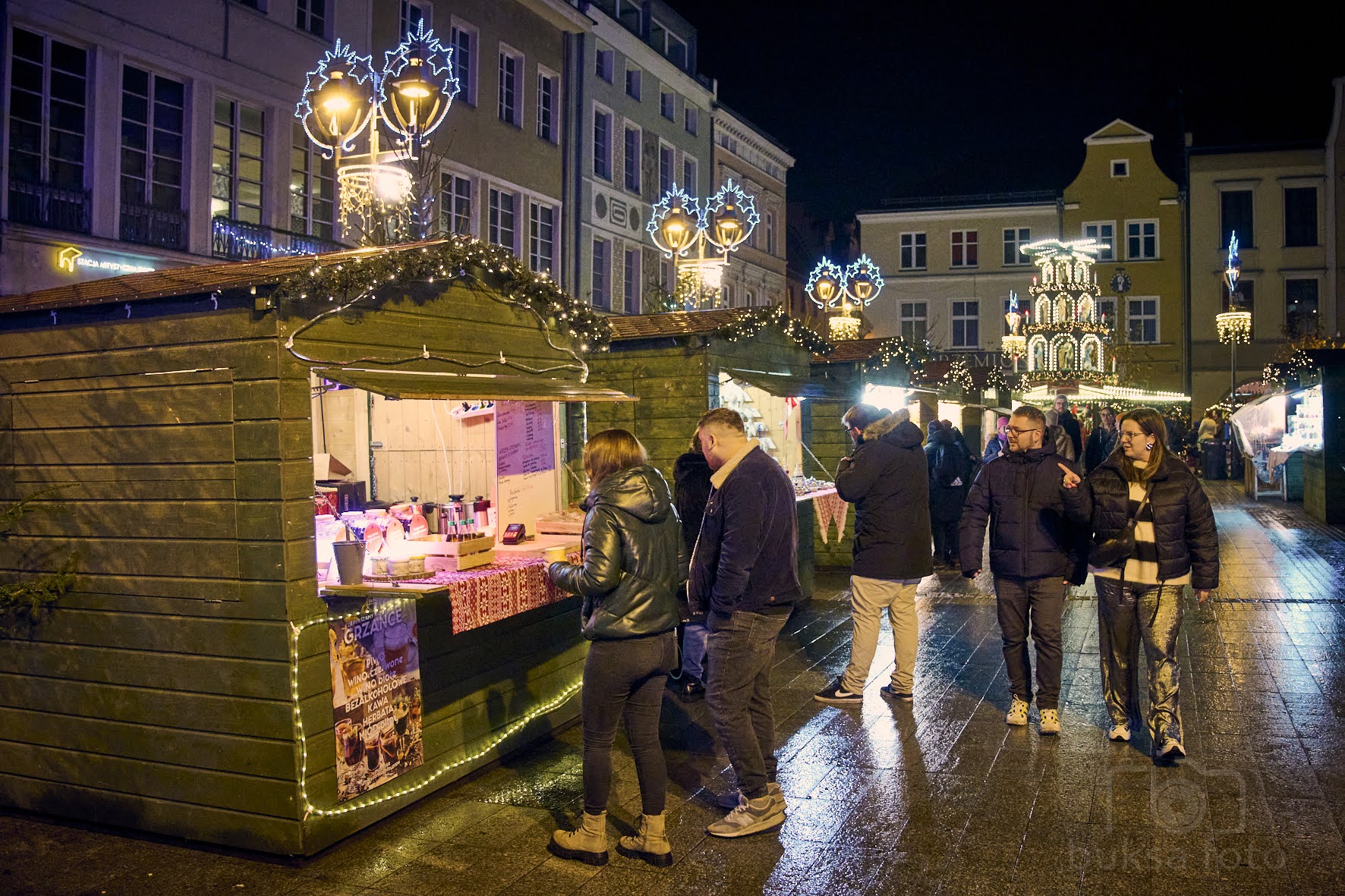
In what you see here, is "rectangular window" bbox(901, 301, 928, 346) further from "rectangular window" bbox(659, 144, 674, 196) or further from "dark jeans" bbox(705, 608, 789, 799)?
"dark jeans" bbox(705, 608, 789, 799)

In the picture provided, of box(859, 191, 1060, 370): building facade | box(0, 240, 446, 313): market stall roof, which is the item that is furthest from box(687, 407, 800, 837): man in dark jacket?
box(859, 191, 1060, 370): building facade

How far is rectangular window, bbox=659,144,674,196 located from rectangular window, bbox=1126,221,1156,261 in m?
21.6

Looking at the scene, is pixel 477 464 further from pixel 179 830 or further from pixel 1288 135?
pixel 1288 135

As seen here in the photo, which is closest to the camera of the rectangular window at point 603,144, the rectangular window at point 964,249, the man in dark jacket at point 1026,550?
the man in dark jacket at point 1026,550

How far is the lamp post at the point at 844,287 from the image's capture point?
1745 cm

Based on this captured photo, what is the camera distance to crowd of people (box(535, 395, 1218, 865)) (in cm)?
474

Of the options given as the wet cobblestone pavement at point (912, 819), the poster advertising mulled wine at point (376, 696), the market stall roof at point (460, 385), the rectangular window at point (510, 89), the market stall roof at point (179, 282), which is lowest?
the wet cobblestone pavement at point (912, 819)

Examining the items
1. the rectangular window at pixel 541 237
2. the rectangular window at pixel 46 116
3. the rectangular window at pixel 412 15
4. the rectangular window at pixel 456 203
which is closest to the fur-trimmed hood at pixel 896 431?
the rectangular window at pixel 46 116

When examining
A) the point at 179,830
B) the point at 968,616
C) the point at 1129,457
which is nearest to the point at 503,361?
the point at 179,830

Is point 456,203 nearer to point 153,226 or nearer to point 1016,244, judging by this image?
point 153,226

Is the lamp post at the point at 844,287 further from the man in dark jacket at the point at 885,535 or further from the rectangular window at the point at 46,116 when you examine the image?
the rectangular window at the point at 46,116

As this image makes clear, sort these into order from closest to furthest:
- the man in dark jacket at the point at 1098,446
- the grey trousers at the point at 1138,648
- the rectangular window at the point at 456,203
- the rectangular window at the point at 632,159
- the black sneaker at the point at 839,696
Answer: the grey trousers at the point at 1138,648
the black sneaker at the point at 839,696
the man in dark jacket at the point at 1098,446
the rectangular window at the point at 456,203
the rectangular window at the point at 632,159

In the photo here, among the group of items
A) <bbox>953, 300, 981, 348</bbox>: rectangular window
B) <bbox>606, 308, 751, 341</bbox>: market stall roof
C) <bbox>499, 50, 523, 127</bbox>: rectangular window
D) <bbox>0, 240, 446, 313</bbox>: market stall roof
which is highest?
<bbox>499, 50, 523, 127</bbox>: rectangular window

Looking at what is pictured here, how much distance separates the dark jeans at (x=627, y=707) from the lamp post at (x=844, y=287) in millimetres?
12895
